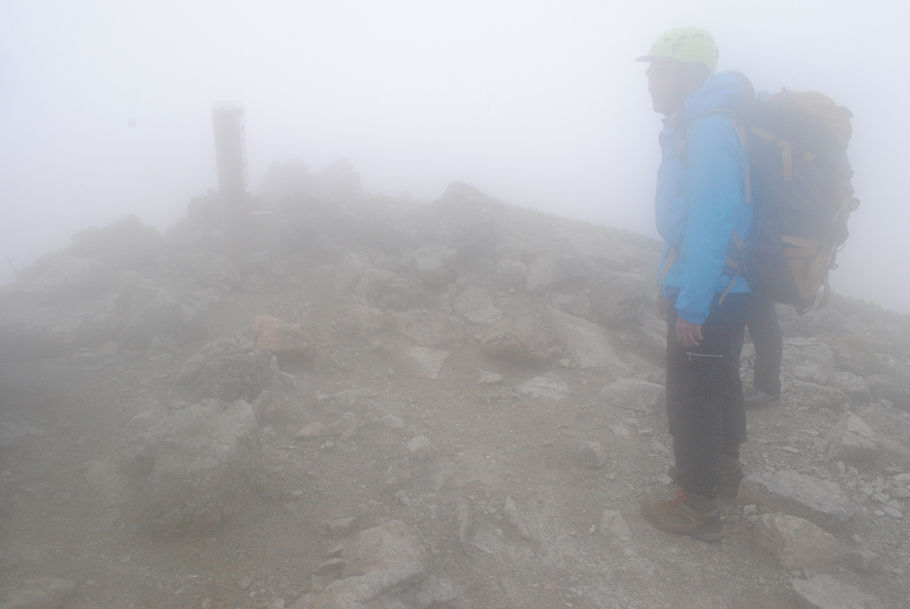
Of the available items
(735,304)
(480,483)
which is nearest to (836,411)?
(735,304)

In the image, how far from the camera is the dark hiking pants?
212 inches

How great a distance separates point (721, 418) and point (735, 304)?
75cm

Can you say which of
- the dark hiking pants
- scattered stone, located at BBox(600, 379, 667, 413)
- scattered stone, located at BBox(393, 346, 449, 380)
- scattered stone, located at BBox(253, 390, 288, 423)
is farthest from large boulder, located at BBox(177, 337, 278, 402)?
the dark hiking pants

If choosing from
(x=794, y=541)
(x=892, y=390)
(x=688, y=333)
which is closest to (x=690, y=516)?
(x=794, y=541)

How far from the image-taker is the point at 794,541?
3689mm

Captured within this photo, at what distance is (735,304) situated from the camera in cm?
356

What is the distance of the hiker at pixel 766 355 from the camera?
17.7ft

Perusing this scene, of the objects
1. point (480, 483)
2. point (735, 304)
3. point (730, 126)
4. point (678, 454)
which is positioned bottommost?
point (480, 483)

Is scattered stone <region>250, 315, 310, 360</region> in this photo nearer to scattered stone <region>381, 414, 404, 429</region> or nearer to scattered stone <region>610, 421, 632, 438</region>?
scattered stone <region>381, 414, 404, 429</region>

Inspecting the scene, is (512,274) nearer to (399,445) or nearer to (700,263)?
(399,445)

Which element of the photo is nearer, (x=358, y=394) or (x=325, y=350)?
(x=358, y=394)

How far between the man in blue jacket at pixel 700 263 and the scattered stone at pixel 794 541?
0.28 metres

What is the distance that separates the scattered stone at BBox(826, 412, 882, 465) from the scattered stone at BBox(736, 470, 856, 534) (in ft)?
1.13

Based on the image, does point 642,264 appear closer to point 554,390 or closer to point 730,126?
point 554,390
